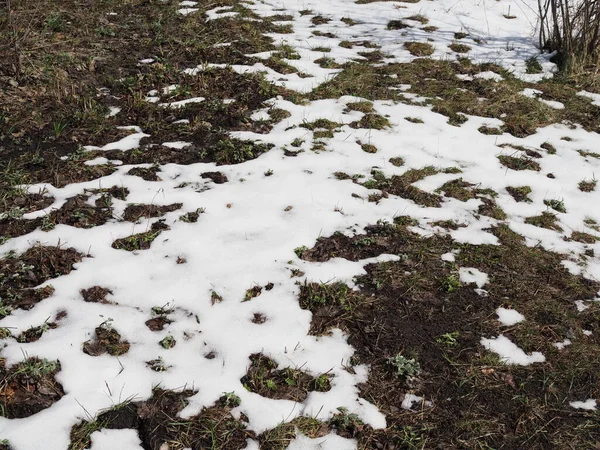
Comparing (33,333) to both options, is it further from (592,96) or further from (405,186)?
(592,96)

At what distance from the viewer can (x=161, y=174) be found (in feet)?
15.5

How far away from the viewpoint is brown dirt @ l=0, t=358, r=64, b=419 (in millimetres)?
2645

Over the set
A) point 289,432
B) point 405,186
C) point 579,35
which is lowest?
point 289,432

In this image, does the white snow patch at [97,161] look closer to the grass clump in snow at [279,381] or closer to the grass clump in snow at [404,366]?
the grass clump in snow at [279,381]

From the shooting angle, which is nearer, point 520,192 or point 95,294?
point 95,294

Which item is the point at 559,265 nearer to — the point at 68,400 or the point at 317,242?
the point at 317,242

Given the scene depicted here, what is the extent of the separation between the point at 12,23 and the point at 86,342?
4.97 m

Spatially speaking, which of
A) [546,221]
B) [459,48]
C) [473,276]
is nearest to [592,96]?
[459,48]

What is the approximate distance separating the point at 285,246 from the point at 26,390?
82.0 inches

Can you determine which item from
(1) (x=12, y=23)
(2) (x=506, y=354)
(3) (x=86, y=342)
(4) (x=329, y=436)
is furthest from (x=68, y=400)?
(1) (x=12, y=23)

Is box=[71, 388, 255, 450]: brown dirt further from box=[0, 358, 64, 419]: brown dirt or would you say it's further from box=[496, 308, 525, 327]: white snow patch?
box=[496, 308, 525, 327]: white snow patch

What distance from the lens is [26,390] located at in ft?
8.97

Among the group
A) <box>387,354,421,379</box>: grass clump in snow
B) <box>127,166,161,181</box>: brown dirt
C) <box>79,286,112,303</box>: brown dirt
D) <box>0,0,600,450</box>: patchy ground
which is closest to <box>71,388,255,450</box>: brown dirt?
<box>0,0,600,450</box>: patchy ground

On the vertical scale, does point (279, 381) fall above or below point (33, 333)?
below
